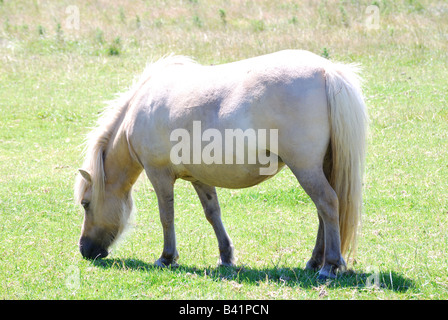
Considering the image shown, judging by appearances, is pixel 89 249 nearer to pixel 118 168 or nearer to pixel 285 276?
pixel 118 168

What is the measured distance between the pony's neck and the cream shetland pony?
0.03 ft

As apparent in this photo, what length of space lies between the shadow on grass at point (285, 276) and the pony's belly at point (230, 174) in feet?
2.60

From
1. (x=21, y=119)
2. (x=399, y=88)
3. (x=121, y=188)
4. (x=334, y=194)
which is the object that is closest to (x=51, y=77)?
(x=21, y=119)

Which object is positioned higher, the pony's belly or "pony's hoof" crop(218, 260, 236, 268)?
the pony's belly

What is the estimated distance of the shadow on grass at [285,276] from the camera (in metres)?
4.81

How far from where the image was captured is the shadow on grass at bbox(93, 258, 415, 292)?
4.81 meters

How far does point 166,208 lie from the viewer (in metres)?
5.96

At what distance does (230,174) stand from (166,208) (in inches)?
34.3

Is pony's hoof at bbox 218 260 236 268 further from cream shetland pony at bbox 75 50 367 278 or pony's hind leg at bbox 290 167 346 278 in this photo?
pony's hind leg at bbox 290 167 346 278

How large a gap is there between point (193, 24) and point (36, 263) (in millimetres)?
13961

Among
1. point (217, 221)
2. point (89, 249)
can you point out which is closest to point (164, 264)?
point (217, 221)

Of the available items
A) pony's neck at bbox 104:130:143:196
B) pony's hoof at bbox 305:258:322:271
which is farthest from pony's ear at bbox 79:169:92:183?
pony's hoof at bbox 305:258:322:271

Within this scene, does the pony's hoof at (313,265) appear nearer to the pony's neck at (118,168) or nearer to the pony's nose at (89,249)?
the pony's neck at (118,168)
